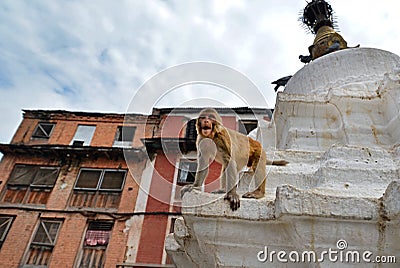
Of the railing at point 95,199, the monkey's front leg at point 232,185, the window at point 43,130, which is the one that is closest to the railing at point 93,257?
the railing at point 95,199

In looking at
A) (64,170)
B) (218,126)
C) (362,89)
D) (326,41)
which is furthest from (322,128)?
(64,170)

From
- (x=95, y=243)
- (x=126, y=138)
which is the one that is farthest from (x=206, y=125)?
(x=126, y=138)

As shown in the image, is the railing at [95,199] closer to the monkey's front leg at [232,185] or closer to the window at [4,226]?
the window at [4,226]

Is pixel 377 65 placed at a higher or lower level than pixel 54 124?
lower

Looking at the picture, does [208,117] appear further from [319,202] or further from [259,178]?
[319,202]

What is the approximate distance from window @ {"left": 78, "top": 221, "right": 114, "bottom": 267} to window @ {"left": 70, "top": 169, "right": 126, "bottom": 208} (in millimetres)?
999

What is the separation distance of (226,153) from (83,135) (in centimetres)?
1818

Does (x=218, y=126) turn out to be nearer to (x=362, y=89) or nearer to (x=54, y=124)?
(x=362, y=89)

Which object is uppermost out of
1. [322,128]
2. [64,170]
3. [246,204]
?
[64,170]

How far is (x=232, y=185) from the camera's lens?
264 centimetres

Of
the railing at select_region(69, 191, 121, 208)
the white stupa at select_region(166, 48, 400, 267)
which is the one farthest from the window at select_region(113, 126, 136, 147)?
the white stupa at select_region(166, 48, 400, 267)

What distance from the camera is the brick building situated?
14680 mm

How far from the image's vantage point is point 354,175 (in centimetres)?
298

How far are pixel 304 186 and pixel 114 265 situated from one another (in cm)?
1299
